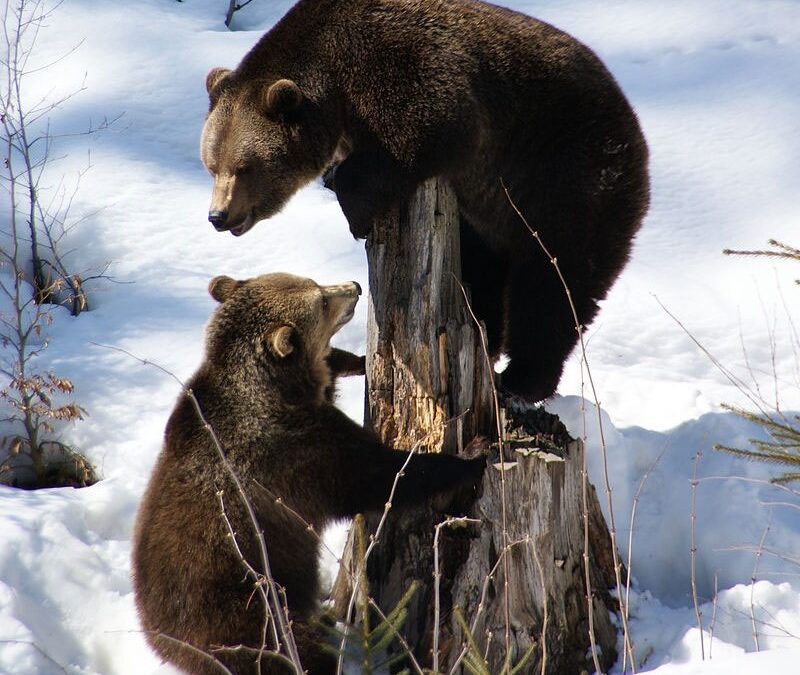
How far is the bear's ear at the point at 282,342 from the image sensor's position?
453 centimetres

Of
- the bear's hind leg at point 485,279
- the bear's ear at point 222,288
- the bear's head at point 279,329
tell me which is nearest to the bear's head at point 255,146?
the bear's ear at point 222,288

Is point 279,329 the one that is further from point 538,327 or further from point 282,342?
point 538,327

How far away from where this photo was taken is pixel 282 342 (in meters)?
4.55

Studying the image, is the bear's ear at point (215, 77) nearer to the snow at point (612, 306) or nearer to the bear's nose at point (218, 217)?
the bear's nose at point (218, 217)

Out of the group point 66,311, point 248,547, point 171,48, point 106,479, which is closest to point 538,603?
point 248,547

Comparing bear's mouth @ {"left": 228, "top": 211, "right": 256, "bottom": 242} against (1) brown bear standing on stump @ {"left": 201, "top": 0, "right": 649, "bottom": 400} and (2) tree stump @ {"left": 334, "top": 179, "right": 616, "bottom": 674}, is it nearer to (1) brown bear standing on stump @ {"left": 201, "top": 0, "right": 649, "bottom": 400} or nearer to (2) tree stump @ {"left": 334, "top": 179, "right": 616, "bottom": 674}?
(1) brown bear standing on stump @ {"left": 201, "top": 0, "right": 649, "bottom": 400}

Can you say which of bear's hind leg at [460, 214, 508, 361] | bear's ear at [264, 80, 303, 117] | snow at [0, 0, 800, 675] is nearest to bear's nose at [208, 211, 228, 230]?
bear's ear at [264, 80, 303, 117]

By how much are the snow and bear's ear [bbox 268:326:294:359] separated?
1395mm

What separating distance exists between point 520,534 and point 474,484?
1.00ft

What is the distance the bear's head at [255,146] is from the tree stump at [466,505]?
572 mm

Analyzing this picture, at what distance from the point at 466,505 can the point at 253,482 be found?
0.98 metres

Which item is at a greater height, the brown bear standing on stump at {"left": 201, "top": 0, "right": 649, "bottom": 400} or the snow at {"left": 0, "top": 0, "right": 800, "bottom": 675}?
the brown bear standing on stump at {"left": 201, "top": 0, "right": 649, "bottom": 400}

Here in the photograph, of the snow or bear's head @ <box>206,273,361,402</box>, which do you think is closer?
bear's head @ <box>206,273,361,402</box>

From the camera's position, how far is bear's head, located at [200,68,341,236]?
489cm
